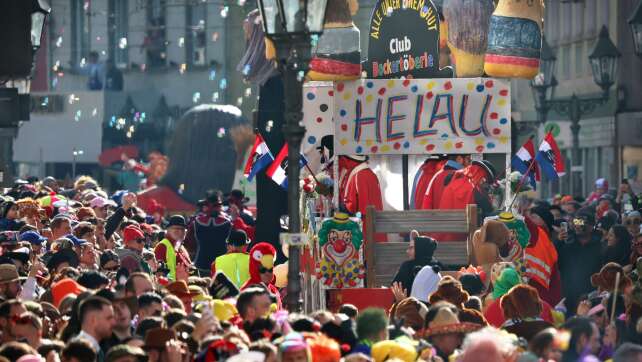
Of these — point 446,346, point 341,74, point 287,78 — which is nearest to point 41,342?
point 446,346

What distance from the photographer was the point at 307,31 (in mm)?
13586

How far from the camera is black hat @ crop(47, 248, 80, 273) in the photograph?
52.4ft

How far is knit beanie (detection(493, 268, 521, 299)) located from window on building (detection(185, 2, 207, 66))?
152 ft

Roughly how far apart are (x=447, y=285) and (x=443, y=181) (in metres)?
6.20

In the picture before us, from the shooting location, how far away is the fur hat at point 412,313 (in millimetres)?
13023

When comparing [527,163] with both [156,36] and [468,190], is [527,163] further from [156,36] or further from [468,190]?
[156,36]

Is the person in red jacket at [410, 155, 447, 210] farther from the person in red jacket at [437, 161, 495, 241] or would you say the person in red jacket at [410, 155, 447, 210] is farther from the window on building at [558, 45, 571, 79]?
the window on building at [558, 45, 571, 79]

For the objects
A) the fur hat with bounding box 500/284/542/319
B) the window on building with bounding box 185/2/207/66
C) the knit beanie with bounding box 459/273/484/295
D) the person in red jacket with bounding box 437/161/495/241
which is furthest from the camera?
the window on building with bounding box 185/2/207/66

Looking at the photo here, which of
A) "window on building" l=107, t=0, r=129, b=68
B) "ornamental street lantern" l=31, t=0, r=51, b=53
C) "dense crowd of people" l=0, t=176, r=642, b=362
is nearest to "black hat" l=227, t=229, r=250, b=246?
"dense crowd of people" l=0, t=176, r=642, b=362

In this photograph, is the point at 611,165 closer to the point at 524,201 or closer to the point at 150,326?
the point at 524,201

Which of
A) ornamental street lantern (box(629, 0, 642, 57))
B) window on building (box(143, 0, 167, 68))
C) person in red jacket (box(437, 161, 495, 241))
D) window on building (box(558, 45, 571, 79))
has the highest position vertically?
window on building (box(143, 0, 167, 68))

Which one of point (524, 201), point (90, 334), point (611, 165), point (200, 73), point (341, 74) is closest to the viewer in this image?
point (90, 334)

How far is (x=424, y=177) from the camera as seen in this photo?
20703mm

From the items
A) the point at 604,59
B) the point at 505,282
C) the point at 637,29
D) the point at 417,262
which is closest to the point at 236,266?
the point at 417,262
